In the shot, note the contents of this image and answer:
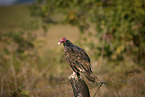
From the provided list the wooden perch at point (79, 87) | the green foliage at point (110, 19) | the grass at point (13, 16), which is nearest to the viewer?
the wooden perch at point (79, 87)

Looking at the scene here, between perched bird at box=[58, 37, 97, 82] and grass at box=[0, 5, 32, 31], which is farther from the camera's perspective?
grass at box=[0, 5, 32, 31]

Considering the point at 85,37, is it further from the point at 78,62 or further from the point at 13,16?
the point at 13,16

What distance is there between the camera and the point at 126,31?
A: 25.4 feet

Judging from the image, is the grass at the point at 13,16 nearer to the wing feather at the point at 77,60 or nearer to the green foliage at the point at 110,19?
the green foliage at the point at 110,19

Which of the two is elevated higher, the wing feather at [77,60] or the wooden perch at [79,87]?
the wing feather at [77,60]

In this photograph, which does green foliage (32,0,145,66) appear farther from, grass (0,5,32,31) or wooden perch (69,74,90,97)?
grass (0,5,32,31)

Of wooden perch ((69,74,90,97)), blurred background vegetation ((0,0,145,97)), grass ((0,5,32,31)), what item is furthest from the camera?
grass ((0,5,32,31))

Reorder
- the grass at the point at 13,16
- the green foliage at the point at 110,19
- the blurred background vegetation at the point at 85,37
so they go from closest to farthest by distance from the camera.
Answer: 1. the blurred background vegetation at the point at 85,37
2. the green foliage at the point at 110,19
3. the grass at the point at 13,16

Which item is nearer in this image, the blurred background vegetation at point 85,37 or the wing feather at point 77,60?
the wing feather at point 77,60

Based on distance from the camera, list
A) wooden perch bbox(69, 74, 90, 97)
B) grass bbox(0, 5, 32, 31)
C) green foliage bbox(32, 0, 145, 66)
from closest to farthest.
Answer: wooden perch bbox(69, 74, 90, 97) < green foliage bbox(32, 0, 145, 66) < grass bbox(0, 5, 32, 31)

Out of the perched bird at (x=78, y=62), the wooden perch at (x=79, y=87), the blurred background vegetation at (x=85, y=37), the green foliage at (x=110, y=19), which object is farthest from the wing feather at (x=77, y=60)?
the green foliage at (x=110, y=19)

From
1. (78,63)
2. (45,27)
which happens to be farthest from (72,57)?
(45,27)

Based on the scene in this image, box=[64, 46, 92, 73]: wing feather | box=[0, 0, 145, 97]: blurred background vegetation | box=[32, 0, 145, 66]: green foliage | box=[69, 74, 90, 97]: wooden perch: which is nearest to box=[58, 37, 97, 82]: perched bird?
box=[64, 46, 92, 73]: wing feather

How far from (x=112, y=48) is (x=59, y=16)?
10.9 ft
